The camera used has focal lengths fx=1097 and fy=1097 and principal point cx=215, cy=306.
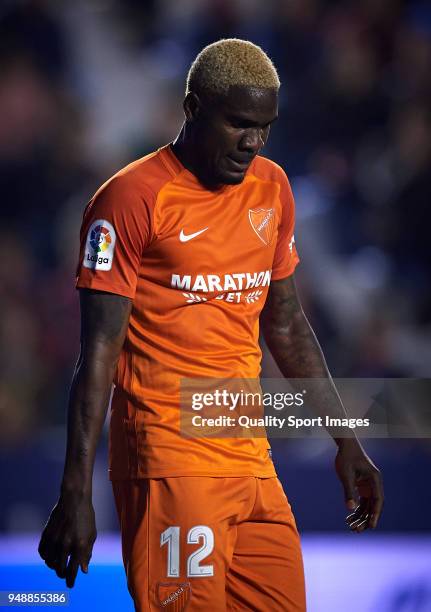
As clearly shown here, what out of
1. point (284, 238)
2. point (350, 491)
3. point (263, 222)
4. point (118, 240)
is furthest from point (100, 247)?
point (350, 491)

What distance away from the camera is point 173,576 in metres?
2.74

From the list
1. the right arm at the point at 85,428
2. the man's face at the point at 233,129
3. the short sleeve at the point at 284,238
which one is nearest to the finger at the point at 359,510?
the short sleeve at the point at 284,238

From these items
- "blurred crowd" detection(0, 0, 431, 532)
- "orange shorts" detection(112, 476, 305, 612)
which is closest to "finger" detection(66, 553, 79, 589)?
"orange shorts" detection(112, 476, 305, 612)

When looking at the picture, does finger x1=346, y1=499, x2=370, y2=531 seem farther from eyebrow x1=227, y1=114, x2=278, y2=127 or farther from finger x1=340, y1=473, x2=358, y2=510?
eyebrow x1=227, y1=114, x2=278, y2=127

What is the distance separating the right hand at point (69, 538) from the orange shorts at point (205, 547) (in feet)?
0.65

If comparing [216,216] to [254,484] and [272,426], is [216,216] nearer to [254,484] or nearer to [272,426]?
[254,484]

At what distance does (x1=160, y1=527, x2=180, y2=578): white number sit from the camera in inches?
108

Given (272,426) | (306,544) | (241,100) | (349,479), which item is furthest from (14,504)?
(241,100)

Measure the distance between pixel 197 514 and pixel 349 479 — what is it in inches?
21.4

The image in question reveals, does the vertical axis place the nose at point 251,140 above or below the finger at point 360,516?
above

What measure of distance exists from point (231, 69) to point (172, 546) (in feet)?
4.00

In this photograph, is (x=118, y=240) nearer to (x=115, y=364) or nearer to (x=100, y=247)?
(x=100, y=247)

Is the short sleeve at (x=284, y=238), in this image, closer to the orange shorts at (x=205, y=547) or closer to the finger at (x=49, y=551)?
the orange shorts at (x=205, y=547)

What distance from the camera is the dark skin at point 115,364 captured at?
2598 millimetres
